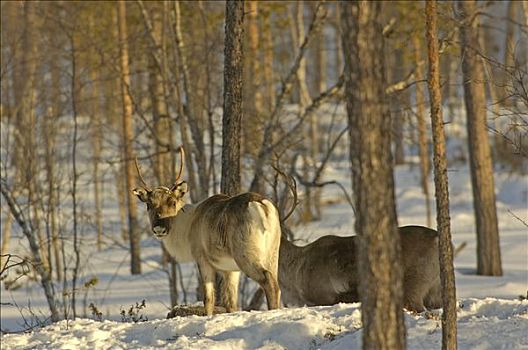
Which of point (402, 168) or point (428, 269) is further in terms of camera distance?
point (402, 168)

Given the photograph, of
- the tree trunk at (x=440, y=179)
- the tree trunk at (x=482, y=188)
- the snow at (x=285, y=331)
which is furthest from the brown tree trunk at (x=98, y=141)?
the tree trunk at (x=440, y=179)

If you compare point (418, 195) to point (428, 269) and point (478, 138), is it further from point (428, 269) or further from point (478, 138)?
point (428, 269)

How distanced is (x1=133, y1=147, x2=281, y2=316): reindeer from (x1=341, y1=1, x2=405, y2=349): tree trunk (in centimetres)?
437

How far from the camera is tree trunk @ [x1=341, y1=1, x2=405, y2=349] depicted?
550cm

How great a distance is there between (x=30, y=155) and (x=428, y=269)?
32.3 ft

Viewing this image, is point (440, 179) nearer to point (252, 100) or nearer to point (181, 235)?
point (181, 235)

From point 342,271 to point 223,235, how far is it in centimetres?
155

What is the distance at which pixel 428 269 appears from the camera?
415 inches

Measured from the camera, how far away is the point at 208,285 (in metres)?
10.4

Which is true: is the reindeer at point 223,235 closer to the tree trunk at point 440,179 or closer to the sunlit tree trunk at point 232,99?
the sunlit tree trunk at point 232,99

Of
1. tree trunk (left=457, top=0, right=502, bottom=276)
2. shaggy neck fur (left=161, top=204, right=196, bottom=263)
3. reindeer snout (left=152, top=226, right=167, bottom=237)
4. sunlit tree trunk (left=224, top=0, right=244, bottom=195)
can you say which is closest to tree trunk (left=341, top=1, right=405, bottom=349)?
reindeer snout (left=152, top=226, right=167, bottom=237)

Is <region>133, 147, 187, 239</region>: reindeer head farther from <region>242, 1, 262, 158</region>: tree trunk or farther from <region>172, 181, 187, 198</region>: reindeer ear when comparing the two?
<region>242, 1, 262, 158</region>: tree trunk

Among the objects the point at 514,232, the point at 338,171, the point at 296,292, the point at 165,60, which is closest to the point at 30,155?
the point at 165,60

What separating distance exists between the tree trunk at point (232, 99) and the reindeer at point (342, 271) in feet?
3.84
